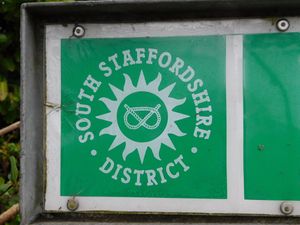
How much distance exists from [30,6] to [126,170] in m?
0.46

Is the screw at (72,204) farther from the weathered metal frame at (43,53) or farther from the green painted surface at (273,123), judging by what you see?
the green painted surface at (273,123)

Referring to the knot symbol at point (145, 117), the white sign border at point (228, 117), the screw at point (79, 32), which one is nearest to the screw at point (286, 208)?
the white sign border at point (228, 117)

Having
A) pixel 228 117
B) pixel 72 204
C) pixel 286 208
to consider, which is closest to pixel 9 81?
pixel 72 204

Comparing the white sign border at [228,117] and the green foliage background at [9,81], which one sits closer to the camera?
the white sign border at [228,117]

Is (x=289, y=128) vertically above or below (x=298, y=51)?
below

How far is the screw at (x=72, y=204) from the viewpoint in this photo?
4.04ft

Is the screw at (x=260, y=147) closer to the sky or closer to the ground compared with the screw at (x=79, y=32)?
closer to the ground

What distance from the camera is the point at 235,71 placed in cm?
121

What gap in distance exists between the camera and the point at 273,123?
46.7 inches

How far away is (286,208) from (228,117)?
0.82 feet

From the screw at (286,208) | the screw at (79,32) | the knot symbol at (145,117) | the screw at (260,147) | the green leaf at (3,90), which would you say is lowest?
the screw at (286,208)

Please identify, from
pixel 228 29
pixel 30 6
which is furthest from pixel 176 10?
pixel 30 6

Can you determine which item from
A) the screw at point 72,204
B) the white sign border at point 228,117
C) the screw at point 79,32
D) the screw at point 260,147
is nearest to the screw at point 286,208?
the white sign border at point 228,117

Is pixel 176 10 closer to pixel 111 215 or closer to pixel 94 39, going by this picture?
pixel 94 39
